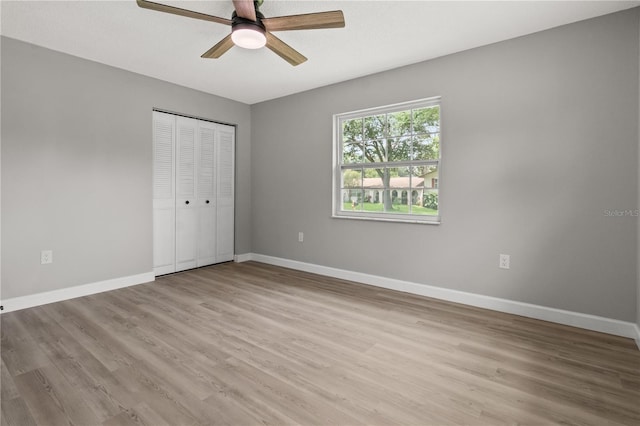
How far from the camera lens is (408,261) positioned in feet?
11.8

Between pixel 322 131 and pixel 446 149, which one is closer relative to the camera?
pixel 446 149

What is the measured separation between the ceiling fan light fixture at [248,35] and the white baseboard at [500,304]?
2.75 m

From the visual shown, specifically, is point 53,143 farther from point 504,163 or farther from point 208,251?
point 504,163

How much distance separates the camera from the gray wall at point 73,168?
9.96ft

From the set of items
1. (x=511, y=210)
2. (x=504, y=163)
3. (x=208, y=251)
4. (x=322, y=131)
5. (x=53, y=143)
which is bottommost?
(x=208, y=251)

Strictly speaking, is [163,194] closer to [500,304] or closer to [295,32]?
[295,32]

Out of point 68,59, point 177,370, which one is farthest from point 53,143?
point 177,370

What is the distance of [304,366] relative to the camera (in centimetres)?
206

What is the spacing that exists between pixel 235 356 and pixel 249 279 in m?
1.98

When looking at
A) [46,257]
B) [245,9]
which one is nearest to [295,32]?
[245,9]

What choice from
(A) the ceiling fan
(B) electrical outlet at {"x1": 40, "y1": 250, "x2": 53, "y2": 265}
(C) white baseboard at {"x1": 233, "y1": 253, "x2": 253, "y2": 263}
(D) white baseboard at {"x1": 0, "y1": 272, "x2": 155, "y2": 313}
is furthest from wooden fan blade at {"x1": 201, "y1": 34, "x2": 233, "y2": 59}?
(C) white baseboard at {"x1": 233, "y1": 253, "x2": 253, "y2": 263}

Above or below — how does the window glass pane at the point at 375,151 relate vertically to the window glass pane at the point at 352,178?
above

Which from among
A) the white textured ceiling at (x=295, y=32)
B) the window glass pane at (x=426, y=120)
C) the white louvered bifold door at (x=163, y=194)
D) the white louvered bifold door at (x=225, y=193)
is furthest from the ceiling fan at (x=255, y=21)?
the white louvered bifold door at (x=225, y=193)

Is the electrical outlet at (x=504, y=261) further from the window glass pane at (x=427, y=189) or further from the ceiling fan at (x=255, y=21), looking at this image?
the ceiling fan at (x=255, y=21)
